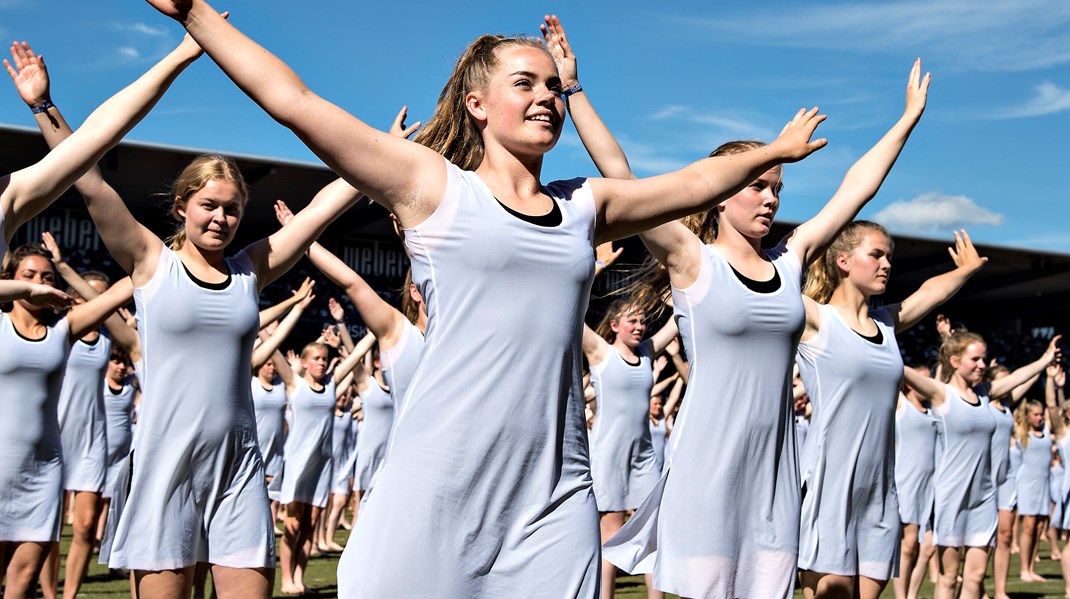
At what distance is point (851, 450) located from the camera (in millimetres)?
5586

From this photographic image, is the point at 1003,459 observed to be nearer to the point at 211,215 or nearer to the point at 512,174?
the point at 211,215

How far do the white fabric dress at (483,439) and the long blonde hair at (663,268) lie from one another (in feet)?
6.84

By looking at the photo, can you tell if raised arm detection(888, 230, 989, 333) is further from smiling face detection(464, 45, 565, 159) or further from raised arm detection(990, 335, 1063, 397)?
raised arm detection(990, 335, 1063, 397)

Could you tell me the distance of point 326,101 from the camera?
2832 millimetres

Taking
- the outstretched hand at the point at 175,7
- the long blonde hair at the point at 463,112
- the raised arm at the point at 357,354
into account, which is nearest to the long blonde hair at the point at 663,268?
the long blonde hair at the point at 463,112

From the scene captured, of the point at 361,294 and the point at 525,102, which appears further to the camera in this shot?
the point at 361,294

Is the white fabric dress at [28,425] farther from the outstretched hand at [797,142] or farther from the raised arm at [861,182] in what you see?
the outstretched hand at [797,142]

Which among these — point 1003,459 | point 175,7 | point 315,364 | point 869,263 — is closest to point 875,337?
point 869,263

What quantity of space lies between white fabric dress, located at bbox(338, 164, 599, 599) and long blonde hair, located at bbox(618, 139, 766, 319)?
2.08 meters

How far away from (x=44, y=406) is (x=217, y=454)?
2189mm

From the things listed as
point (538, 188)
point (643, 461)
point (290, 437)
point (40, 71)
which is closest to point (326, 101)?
point (538, 188)

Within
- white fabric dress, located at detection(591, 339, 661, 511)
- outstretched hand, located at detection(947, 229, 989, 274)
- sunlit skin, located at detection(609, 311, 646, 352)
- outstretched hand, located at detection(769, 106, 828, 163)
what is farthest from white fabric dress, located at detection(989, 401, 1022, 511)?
outstretched hand, located at detection(769, 106, 828, 163)

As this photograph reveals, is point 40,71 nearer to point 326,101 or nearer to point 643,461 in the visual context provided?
point 326,101

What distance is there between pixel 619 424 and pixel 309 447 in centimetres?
374
